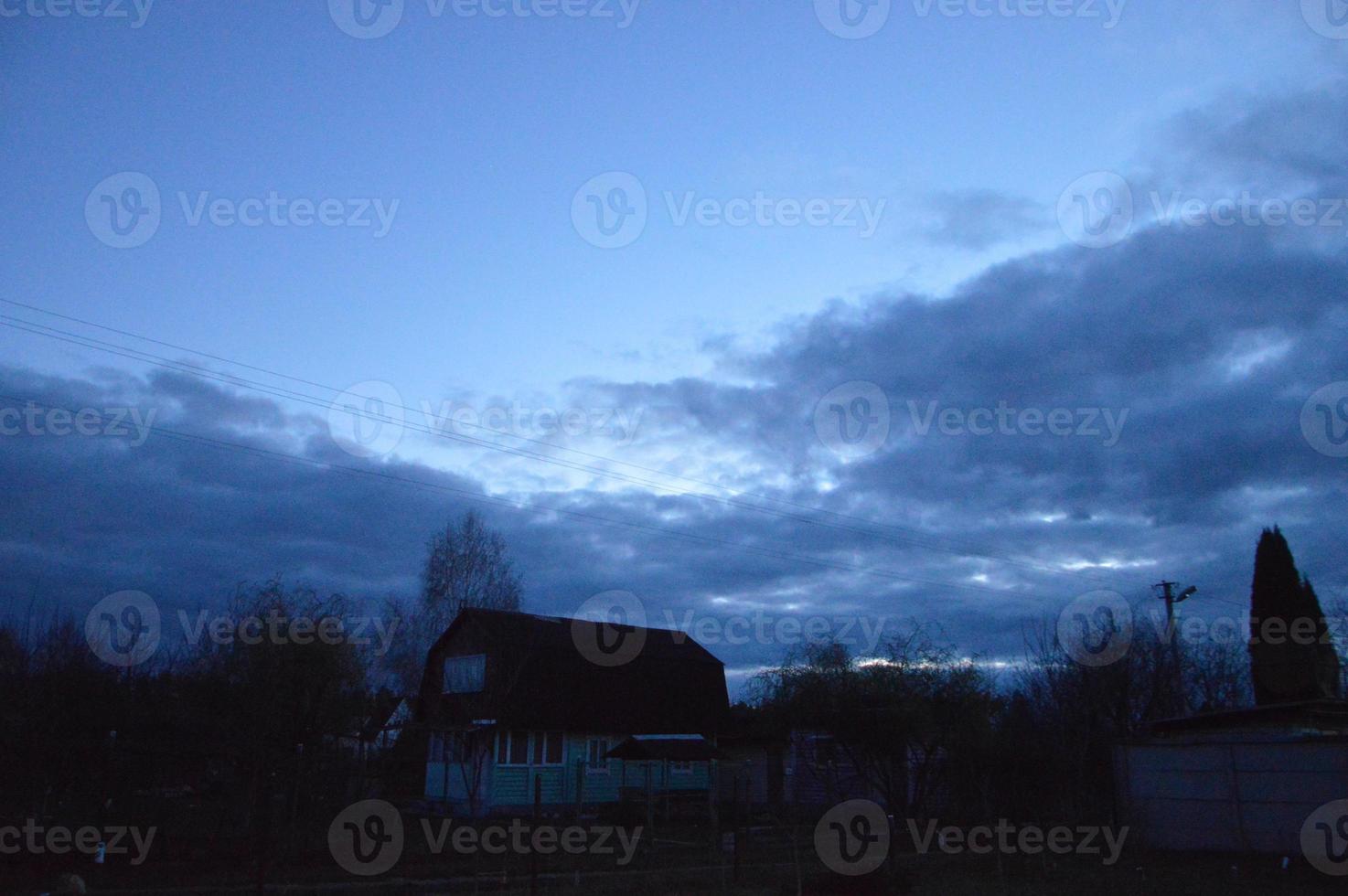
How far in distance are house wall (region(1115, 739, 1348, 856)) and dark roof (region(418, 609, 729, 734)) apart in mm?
16935

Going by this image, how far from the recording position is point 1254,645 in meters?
35.2

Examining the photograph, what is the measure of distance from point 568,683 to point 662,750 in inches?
178

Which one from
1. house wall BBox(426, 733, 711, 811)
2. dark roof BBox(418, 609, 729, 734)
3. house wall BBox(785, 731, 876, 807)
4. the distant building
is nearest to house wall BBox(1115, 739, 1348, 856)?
house wall BBox(785, 731, 876, 807)

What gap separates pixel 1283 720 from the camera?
2106 cm

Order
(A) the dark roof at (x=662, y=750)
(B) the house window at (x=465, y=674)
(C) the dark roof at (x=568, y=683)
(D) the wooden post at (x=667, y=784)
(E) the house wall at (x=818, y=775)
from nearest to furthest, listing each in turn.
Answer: (E) the house wall at (x=818, y=775) → (D) the wooden post at (x=667, y=784) → (A) the dark roof at (x=662, y=750) → (C) the dark roof at (x=568, y=683) → (B) the house window at (x=465, y=674)

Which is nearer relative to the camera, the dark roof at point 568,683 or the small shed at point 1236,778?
the small shed at point 1236,778

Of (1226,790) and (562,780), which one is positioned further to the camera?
(562,780)

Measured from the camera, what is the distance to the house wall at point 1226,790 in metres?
18.3

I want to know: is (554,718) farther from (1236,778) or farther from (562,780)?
(1236,778)

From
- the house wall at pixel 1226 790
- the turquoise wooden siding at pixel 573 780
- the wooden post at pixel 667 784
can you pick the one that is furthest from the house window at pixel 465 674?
the house wall at pixel 1226 790

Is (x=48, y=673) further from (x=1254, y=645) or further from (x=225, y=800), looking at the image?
(x=1254, y=645)

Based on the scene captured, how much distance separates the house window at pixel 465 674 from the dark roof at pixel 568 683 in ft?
1.03

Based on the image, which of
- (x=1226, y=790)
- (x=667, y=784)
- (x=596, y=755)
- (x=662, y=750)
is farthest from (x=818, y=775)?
(x=1226, y=790)

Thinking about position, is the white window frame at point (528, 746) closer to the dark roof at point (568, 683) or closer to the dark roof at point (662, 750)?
the dark roof at point (568, 683)
